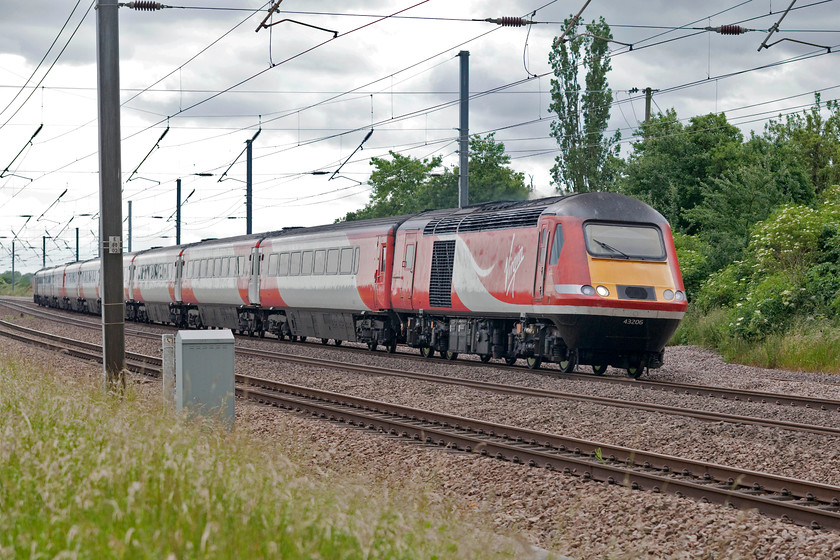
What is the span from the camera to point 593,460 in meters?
9.73

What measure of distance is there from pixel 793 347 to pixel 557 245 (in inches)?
250

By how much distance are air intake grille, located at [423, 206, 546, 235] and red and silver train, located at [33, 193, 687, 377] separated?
32 millimetres

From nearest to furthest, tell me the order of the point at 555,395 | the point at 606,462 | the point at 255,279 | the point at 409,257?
the point at 606,462 < the point at 555,395 < the point at 409,257 < the point at 255,279

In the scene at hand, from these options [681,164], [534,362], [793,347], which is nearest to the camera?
[534,362]

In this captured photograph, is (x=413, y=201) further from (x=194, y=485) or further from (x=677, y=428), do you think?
(x=194, y=485)

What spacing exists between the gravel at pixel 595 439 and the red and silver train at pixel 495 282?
1.02m

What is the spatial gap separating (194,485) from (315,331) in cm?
2252

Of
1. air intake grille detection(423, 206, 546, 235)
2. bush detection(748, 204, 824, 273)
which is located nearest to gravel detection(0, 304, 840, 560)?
air intake grille detection(423, 206, 546, 235)

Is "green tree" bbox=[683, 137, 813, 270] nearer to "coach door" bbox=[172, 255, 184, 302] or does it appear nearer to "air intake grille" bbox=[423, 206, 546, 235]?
"air intake grille" bbox=[423, 206, 546, 235]

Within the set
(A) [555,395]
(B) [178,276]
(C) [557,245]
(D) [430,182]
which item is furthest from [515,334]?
(D) [430,182]

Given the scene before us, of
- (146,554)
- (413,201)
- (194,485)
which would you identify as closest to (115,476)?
(194,485)

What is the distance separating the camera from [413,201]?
64.0 meters

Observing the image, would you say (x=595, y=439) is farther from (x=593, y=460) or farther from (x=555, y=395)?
(x=555, y=395)

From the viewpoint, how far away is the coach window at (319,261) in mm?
26447
